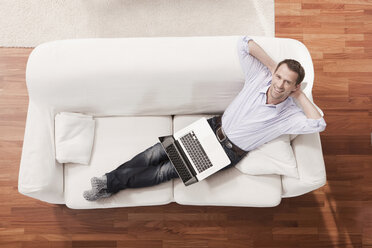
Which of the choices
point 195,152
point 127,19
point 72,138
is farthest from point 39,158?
point 127,19

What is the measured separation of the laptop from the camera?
5.73 feet

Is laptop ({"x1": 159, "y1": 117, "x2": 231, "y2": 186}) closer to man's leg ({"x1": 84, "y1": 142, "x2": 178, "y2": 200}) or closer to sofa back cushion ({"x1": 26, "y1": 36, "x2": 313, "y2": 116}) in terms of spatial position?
man's leg ({"x1": 84, "y1": 142, "x2": 178, "y2": 200})

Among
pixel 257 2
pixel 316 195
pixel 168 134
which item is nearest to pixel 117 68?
pixel 168 134

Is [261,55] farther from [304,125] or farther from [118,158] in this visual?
[118,158]

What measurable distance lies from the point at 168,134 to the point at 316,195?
1.26 meters

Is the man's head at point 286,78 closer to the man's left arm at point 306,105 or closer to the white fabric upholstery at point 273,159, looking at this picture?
the man's left arm at point 306,105

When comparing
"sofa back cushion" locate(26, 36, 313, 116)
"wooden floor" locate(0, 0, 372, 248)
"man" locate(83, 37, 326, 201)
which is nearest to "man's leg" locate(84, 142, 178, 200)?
"man" locate(83, 37, 326, 201)

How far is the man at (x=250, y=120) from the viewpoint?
161 cm

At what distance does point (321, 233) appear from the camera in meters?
2.26

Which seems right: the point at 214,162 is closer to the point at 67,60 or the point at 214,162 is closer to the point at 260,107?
the point at 260,107

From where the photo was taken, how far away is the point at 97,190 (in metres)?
1.73

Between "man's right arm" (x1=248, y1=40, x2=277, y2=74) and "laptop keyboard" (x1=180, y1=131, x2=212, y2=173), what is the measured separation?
0.57m

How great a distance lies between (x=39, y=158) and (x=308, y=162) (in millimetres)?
1534

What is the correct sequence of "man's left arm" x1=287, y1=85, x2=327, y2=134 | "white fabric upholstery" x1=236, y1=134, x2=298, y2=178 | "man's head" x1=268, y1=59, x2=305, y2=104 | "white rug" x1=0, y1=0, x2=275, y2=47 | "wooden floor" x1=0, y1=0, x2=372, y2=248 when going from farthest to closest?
1. "white rug" x1=0, y1=0, x2=275, y2=47
2. "wooden floor" x1=0, y1=0, x2=372, y2=248
3. "white fabric upholstery" x1=236, y1=134, x2=298, y2=178
4. "man's left arm" x1=287, y1=85, x2=327, y2=134
5. "man's head" x1=268, y1=59, x2=305, y2=104
